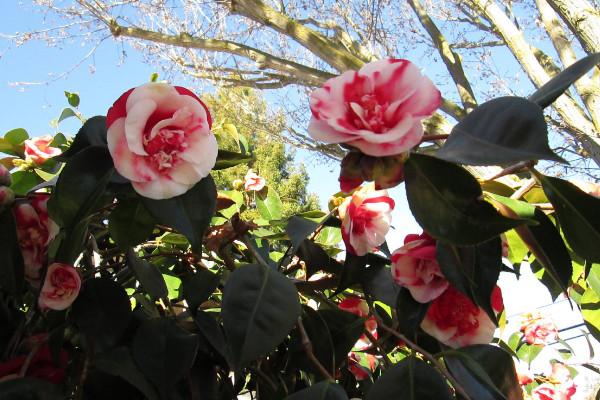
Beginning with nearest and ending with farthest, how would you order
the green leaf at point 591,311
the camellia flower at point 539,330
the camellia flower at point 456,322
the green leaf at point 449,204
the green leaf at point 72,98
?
the green leaf at point 449,204 < the camellia flower at point 456,322 < the green leaf at point 591,311 < the green leaf at point 72,98 < the camellia flower at point 539,330

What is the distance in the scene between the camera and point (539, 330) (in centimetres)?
129

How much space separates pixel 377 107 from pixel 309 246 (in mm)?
200

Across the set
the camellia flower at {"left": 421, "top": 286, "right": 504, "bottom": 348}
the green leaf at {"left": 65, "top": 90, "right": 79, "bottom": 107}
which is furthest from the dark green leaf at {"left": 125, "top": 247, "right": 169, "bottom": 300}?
the green leaf at {"left": 65, "top": 90, "right": 79, "bottom": 107}

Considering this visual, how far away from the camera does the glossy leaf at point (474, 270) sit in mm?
305

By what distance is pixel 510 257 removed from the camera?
47 cm

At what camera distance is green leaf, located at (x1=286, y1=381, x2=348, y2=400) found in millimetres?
305

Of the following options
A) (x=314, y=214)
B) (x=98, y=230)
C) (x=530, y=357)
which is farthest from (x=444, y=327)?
(x=530, y=357)

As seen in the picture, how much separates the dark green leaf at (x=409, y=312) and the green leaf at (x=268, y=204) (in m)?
0.56

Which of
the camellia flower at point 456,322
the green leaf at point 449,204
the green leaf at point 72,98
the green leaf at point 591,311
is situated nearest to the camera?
the green leaf at point 449,204

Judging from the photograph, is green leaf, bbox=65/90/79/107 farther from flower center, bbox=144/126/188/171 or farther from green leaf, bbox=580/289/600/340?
green leaf, bbox=580/289/600/340

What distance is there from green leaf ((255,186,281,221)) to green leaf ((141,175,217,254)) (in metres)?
0.57

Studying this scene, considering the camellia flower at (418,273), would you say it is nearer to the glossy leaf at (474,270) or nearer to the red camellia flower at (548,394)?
the glossy leaf at (474,270)

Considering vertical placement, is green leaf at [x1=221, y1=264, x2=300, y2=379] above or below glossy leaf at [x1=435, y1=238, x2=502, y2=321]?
above

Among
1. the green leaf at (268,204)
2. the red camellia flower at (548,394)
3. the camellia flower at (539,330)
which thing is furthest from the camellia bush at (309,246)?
the camellia flower at (539,330)
